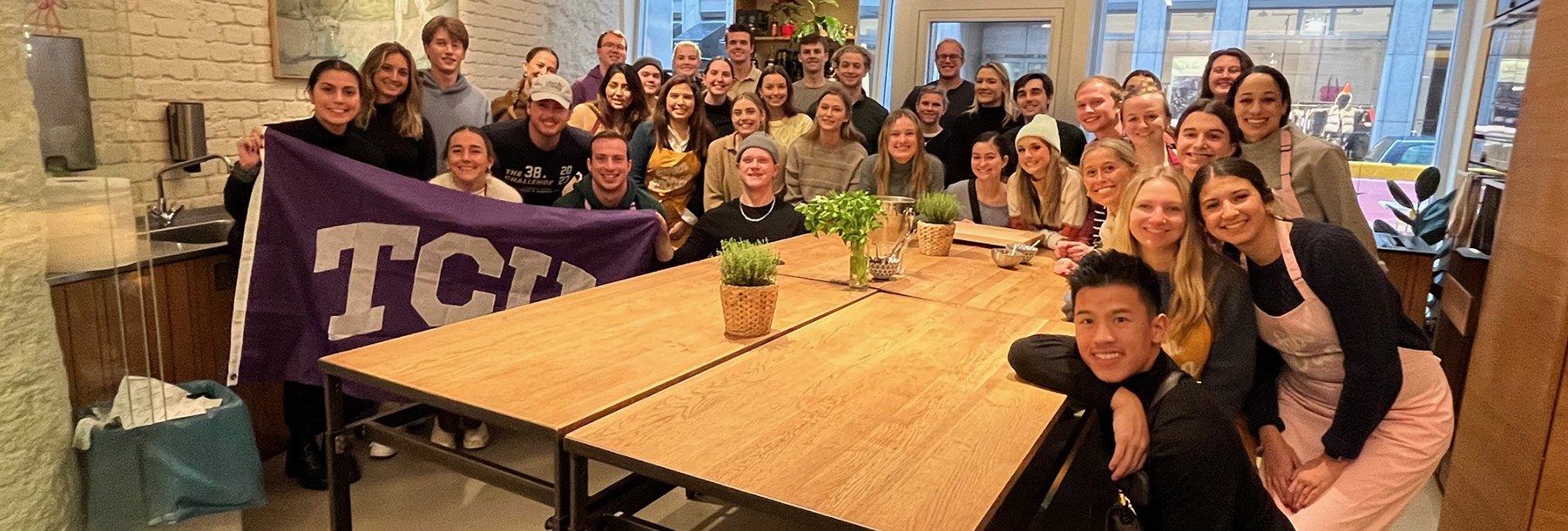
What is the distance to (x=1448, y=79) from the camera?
5.25m

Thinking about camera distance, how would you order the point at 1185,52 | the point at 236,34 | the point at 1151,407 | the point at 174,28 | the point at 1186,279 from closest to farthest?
the point at 1151,407
the point at 1186,279
the point at 174,28
the point at 236,34
the point at 1185,52

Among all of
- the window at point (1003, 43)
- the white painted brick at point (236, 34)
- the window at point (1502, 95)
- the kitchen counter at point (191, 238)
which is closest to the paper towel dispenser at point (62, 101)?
A: the kitchen counter at point (191, 238)

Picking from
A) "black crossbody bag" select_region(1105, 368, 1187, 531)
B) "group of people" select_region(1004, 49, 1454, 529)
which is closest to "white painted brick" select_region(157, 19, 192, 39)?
"group of people" select_region(1004, 49, 1454, 529)

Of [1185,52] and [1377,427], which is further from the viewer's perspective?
[1185,52]

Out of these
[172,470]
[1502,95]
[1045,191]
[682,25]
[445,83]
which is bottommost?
[172,470]

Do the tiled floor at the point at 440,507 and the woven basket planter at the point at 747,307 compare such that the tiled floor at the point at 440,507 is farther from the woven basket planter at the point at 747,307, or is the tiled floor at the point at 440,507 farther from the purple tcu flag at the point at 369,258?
the woven basket planter at the point at 747,307

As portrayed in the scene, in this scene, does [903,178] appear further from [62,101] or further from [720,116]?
[62,101]

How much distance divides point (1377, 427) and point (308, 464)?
10.3ft

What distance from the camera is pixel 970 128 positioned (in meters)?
4.93

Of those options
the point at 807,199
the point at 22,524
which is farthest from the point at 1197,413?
the point at 807,199

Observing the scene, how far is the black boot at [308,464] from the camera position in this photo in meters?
3.13

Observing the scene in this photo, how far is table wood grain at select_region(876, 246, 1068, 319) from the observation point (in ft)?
8.77

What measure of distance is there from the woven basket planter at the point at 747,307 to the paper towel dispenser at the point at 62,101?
1.46m

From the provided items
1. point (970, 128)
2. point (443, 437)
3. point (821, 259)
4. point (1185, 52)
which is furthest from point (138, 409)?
point (1185, 52)
